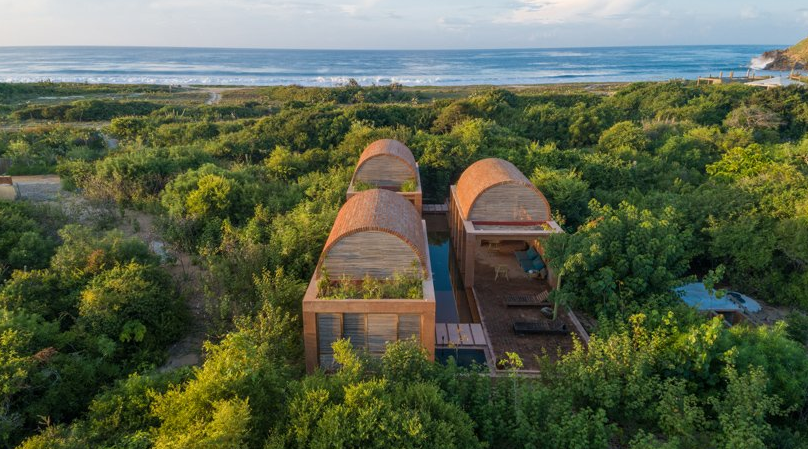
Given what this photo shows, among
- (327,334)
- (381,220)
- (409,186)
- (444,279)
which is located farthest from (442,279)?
(327,334)

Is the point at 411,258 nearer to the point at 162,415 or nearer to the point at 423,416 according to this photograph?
the point at 423,416

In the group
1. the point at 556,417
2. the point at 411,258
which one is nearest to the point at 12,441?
the point at 411,258

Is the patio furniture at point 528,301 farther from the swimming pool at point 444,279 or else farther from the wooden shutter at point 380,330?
the wooden shutter at point 380,330

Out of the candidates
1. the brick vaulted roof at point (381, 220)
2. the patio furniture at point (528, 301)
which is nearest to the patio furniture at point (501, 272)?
the patio furniture at point (528, 301)

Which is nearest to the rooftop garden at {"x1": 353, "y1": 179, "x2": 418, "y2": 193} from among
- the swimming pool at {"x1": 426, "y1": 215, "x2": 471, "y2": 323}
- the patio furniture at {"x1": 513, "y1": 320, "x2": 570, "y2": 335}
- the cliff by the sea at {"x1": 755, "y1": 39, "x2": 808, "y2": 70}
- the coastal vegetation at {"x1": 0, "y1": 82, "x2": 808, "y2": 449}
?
the coastal vegetation at {"x1": 0, "y1": 82, "x2": 808, "y2": 449}

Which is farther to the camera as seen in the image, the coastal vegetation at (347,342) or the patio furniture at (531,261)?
the patio furniture at (531,261)
